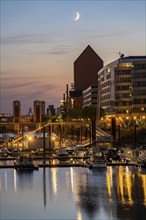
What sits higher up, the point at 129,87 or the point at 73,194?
the point at 129,87

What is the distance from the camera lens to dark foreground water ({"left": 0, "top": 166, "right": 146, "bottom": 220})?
44938 mm

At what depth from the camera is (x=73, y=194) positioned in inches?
2152

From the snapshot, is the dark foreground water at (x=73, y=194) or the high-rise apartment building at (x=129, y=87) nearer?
the dark foreground water at (x=73, y=194)

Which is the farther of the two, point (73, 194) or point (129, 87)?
point (129, 87)


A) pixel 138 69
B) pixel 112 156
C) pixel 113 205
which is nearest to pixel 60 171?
pixel 112 156

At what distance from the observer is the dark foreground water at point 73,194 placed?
4494 cm

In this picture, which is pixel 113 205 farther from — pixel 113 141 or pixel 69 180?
pixel 113 141

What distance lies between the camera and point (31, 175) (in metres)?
70.8

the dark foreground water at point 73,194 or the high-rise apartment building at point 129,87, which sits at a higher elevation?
the high-rise apartment building at point 129,87

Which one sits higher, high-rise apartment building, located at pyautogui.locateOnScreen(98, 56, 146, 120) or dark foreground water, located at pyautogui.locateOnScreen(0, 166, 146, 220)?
high-rise apartment building, located at pyautogui.locateOnScreen(98, 56, 146, 120)

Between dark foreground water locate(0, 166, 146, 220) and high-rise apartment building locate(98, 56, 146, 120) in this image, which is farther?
high-rise apartment building locate(98, 56, 146, 120)

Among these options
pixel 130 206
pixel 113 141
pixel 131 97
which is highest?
pixel 131 97

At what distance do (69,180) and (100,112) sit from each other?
8631 cm

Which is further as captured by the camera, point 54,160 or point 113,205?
point 54,160
